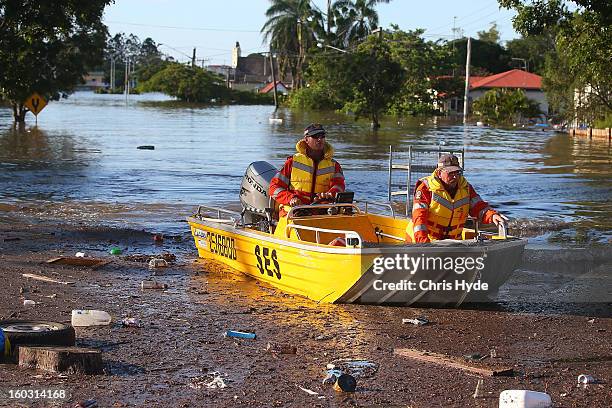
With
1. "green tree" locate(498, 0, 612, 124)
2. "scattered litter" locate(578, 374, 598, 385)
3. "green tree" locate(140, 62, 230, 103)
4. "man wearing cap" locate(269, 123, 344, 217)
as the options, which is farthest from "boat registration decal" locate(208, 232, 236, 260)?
"green tree" locate(140, 62, 230, 103)

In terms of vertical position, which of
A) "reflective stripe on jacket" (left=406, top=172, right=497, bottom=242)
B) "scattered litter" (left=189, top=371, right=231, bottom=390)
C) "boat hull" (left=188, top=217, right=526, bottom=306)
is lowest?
"scattered litter" (left=189, top=371, right=231, bottom=390)

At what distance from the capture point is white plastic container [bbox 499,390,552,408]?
743 cm

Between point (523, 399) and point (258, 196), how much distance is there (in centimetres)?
685

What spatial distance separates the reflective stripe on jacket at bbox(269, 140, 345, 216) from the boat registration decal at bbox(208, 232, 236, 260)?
1.13 m

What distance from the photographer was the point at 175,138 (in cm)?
4978

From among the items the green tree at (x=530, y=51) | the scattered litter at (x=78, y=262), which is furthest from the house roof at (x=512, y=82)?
the scattered litter at (x=78, y=262)

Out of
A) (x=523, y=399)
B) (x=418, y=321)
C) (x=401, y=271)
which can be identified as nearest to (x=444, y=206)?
(x=401, y=271)

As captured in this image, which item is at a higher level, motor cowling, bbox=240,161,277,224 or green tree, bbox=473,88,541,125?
green tree, bbox=473,88,541,125

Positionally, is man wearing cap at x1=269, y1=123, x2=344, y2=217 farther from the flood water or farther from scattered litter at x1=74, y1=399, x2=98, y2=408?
the flood water

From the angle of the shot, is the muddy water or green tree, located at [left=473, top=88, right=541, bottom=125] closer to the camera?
the muddy water

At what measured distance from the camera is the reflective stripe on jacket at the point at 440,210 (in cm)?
1112

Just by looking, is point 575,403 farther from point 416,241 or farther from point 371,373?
point 416,241

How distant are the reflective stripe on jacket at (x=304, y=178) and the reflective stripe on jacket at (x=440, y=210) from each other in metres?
1.48

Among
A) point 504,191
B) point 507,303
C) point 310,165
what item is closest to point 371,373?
point 507,303
